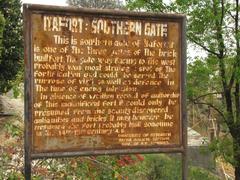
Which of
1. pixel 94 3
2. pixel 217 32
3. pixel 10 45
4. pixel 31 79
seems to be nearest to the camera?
pixel 31 79

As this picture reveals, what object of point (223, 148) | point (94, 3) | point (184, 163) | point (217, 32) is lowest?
point (223, 148)

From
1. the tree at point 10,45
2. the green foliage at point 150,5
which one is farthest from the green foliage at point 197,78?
the tree at point 10,45

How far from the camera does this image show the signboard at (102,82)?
→ 217 inches

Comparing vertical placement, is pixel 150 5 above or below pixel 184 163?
above

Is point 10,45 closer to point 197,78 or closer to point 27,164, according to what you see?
point 197,78

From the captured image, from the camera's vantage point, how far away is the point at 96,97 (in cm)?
573

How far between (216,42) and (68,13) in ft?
26.8

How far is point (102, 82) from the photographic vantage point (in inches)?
227

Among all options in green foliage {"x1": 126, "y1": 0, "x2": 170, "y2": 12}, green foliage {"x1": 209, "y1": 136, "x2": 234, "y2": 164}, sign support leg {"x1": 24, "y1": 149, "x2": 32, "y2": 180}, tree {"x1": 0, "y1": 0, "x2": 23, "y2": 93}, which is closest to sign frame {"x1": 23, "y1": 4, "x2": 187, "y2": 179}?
sign support leg {"x1": 24, "y1": 149, "x2": 32, "y2": 180}

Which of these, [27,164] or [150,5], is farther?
[150,5]

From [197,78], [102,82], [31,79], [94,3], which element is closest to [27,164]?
[31,79]

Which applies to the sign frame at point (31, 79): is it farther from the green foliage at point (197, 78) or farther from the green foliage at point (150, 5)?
→ the green foliage at point (150, 5)

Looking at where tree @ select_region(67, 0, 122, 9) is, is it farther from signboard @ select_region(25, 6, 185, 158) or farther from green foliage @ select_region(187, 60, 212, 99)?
signboard @ select_region(25, 6, 185, 158)

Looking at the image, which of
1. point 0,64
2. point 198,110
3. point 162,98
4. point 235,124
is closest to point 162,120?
point 162,98
